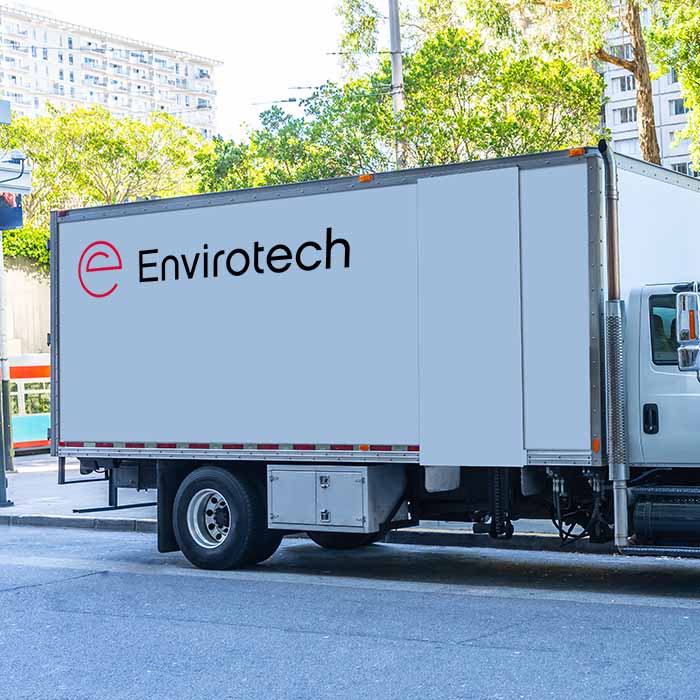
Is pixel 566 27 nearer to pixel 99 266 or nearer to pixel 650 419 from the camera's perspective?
pixel 99 266

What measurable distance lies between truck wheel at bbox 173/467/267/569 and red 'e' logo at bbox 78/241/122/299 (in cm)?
213

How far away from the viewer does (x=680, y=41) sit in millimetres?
22938

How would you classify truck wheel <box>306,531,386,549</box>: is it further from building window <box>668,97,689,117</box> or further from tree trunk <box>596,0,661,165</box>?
building window <box>668,97,689,117</box>

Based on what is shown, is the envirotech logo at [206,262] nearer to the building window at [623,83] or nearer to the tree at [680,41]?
the tree at [680,41]

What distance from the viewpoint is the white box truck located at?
9797 millimetres

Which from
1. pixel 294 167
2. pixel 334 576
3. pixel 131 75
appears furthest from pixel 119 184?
pixel 131 75

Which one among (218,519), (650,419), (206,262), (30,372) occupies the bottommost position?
(218,519)

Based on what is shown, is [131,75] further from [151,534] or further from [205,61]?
[151,534]

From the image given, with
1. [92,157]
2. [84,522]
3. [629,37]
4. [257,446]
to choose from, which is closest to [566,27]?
[629,37]

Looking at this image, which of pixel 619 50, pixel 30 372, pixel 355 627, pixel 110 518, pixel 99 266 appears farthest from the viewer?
pixel 30 372

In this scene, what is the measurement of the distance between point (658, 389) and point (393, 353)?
88.2 inches

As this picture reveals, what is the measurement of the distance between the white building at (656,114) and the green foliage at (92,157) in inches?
950

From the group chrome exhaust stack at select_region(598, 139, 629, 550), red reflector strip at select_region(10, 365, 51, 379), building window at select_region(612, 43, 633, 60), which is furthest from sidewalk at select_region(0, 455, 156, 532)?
building window at select_region(612, 43, 633, 60)

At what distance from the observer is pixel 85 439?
41.4 ft
